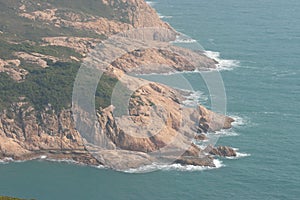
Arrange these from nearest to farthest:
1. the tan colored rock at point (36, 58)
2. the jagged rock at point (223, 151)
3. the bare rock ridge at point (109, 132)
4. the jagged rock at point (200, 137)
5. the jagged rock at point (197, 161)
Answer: the jagged rock at point (197, 161) < the bare rock ridge at point (109, 132) < the jagged rock at point (223, 151) < the jagged rock at point (200, 137) < the tan colored rock at point (36, 58)

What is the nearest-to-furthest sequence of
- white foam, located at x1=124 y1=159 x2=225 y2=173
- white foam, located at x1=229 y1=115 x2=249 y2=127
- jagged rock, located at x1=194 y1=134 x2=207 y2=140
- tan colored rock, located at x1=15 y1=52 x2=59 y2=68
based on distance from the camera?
white foam, located at x1=124 y1=159 x2=225 y2=173 < jagged rock, located at x1=194 y1=134 x2=207 y2=140 < white foam, located at x1=229 y1=115 x2=249 y2=127 < tan colored rock, located at x1=15 y1=52 x2=59 y2=68

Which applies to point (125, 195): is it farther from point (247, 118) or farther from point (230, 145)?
point (247, 118)

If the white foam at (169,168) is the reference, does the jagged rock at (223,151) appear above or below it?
above

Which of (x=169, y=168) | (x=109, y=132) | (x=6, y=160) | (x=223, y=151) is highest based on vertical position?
(x=109, y=132)

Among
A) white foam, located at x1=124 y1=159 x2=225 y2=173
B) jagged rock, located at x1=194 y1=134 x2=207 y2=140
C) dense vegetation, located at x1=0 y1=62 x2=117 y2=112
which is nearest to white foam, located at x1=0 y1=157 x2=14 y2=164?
dense vegetation, located at x1=0 y1=62 x2=117 y2=112

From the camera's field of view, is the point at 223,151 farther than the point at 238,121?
No

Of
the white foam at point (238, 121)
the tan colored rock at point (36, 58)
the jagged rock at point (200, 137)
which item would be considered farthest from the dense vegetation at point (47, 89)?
A: the white foam at point (238, 121)

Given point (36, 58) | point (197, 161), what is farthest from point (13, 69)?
point (197, 161)

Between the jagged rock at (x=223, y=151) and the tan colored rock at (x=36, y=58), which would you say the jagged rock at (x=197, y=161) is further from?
the tan colored rock at (x=36, y=58)

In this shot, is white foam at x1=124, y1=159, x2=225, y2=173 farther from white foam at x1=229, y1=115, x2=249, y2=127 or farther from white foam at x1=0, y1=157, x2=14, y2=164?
white foam at x1=0, y1=157, x2=14, y2=164

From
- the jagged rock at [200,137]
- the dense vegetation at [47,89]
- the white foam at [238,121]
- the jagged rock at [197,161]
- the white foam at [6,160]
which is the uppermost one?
the dense vegetation at [47,89]

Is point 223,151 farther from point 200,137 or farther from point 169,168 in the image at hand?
point 169,168

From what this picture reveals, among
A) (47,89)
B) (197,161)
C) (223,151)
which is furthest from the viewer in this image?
(47,89)
